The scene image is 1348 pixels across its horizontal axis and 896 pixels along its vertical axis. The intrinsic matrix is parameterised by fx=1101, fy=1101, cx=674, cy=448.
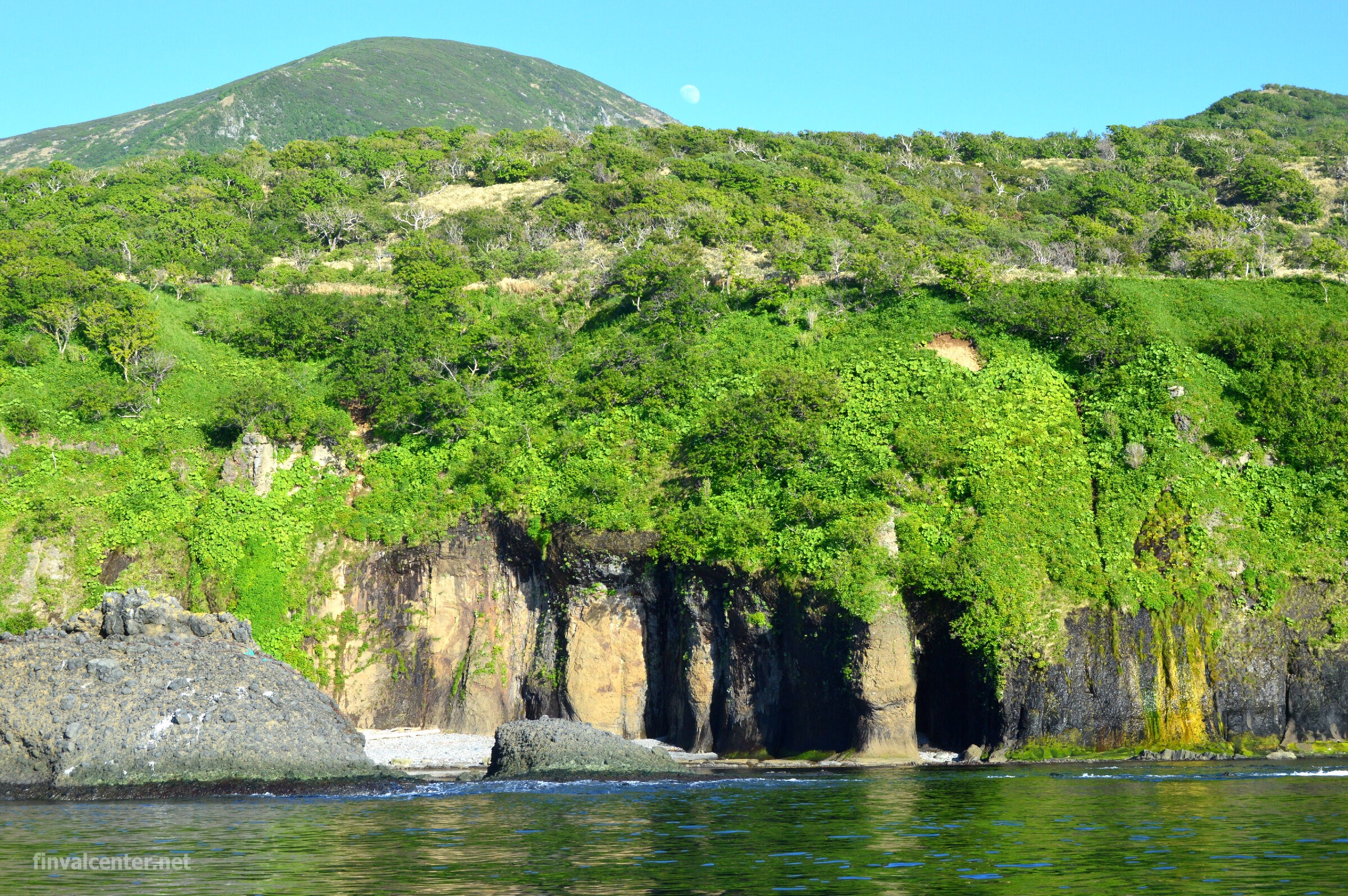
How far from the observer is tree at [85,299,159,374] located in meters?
55.9

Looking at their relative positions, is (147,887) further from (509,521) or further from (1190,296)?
(1190,296)

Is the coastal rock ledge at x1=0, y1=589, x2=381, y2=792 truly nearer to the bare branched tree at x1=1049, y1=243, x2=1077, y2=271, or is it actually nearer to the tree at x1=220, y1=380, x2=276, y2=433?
the tree at x1=220, y1=380, x2=276, y2=433

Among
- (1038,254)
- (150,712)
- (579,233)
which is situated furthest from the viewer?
(579,233)

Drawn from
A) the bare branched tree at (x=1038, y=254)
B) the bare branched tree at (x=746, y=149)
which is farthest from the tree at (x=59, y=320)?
the bare branched tree at (x=1038, y=254)

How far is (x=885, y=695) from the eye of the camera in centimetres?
3738

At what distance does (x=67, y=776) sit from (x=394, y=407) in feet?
82.9

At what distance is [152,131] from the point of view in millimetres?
179625

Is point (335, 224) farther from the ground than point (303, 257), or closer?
farther from the ground

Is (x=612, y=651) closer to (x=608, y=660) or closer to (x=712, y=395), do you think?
(x=608, y=660)

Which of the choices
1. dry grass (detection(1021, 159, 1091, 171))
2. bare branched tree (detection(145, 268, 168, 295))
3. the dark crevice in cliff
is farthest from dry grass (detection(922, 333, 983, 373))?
dry grass (detection(1021, 159, 1091, 171))

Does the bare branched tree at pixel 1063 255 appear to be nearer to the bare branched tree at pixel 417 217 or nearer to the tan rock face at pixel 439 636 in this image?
the tan rock face at pixel 439 636

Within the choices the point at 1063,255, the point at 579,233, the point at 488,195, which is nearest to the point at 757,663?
the point at 1063,255

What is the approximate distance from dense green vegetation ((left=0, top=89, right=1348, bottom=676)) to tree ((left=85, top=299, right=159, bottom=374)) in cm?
19

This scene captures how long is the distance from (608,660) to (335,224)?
48520 millimetres
